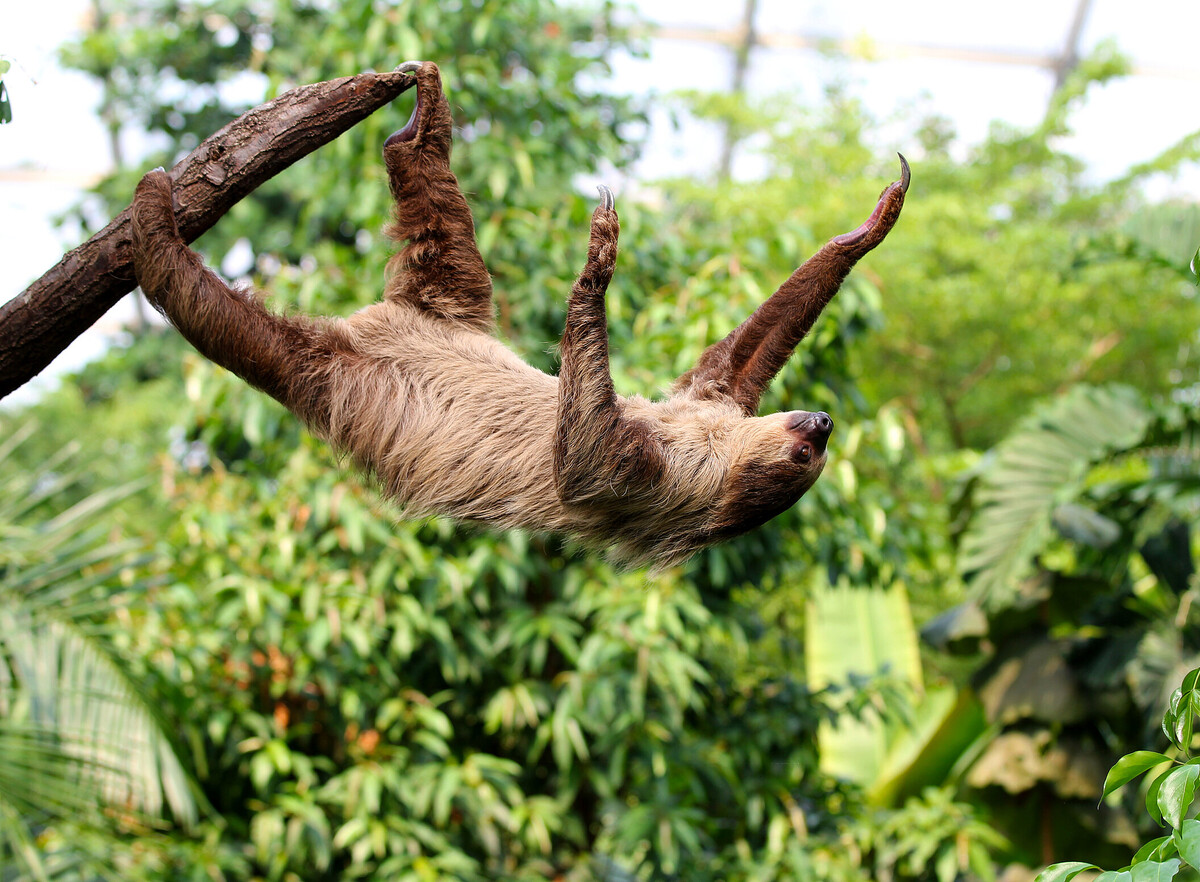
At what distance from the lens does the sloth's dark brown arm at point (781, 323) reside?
2.97 m

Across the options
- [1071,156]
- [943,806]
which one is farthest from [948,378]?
[943,806]

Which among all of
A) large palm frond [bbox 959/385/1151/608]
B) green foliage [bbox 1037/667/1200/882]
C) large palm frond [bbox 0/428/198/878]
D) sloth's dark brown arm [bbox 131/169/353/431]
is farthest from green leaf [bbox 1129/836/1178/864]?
large palm frond [bbox 959/385/1151/608]

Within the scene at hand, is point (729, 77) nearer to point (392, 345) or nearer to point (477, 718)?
point (477, 718)

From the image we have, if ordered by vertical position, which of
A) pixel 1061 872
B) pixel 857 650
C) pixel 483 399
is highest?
pixel 483 399

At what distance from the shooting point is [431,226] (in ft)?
10.9

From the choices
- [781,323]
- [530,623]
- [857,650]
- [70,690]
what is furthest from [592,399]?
[857,650]

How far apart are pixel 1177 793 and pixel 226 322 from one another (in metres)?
2.47

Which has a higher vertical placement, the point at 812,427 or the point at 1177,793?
the point at 812,427

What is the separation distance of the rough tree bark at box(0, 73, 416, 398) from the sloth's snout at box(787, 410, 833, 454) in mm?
1491

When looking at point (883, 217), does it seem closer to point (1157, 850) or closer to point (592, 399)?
point (592, 399)

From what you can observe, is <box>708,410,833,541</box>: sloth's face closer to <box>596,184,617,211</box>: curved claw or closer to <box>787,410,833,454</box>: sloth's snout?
<box>787,410,833,454</box>: sloth's snout

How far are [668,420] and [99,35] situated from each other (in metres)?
8.10

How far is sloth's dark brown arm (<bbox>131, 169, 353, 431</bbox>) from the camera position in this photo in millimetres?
2641

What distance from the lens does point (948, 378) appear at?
12.9 meters
